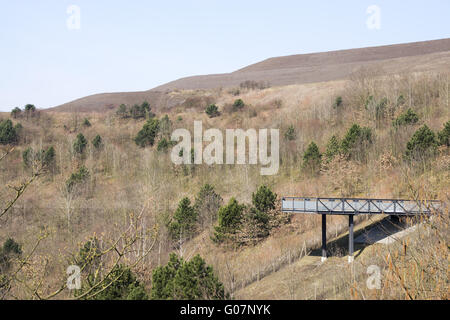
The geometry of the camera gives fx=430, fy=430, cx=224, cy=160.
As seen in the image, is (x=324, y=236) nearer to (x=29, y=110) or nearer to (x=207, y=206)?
(x=207, y=206)

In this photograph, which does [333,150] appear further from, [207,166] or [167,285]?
[167,285]

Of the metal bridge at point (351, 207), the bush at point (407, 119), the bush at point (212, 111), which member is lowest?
the metal bridge at point (351, 207)

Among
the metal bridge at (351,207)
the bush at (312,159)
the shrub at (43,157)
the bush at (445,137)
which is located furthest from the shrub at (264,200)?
the shrub at (43,157)

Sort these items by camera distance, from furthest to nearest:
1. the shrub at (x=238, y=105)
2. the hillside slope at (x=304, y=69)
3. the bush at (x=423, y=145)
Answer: the hillside slope at (x=304, y=69), the shrub at (x=238, y=105), the bush at (x=423, y=145)

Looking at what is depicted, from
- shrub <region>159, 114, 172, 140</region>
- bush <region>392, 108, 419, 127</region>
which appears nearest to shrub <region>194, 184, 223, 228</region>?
bush <region>392, 108, 419, 127</region>

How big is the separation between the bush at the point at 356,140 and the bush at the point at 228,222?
15266mm

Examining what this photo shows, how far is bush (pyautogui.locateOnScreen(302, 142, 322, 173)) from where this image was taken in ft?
155

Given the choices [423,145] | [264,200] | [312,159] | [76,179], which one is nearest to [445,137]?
[423,145]

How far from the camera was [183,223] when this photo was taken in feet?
128

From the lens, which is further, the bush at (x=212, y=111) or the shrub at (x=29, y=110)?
the shrub at (x=29, y=110)

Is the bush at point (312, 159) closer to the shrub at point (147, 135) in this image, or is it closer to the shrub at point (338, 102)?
the shrub at point (338, 102)

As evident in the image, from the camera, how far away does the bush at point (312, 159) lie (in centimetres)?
4725

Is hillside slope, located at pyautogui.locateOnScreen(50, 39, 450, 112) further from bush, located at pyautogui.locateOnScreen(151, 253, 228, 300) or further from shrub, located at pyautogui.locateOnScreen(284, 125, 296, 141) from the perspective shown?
bush, located at pyautogui.locateOnScreen(151, 253, 228, 300)

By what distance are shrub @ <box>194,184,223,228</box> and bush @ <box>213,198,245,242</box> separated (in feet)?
16.0
